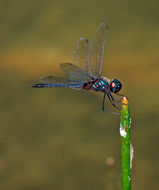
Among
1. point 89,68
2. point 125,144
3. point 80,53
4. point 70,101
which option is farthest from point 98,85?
point 125,144

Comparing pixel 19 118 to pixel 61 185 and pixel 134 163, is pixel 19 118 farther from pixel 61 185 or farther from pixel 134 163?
pixel 134 163

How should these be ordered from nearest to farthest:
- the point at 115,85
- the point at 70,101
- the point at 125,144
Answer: the point at 125,144 → the point at 115,85 → the point at 70,101

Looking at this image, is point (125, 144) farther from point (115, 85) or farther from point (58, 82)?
point (58, 82)

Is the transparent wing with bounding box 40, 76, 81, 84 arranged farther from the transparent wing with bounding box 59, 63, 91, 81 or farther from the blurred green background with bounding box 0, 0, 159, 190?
the blurred green background with bounding box 0, 0, 159, 190

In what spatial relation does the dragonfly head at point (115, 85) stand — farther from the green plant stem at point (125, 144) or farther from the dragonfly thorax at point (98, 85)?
the green plant stem at point (125, 144)

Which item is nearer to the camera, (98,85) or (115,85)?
(115,85)

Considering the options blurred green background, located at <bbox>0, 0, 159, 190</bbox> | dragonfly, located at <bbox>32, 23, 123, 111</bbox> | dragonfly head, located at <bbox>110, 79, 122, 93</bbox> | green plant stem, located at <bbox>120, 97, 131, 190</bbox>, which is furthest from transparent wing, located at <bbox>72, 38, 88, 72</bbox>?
green plant stem, located at <bbox>120, 97, 131, 190</bbox>
